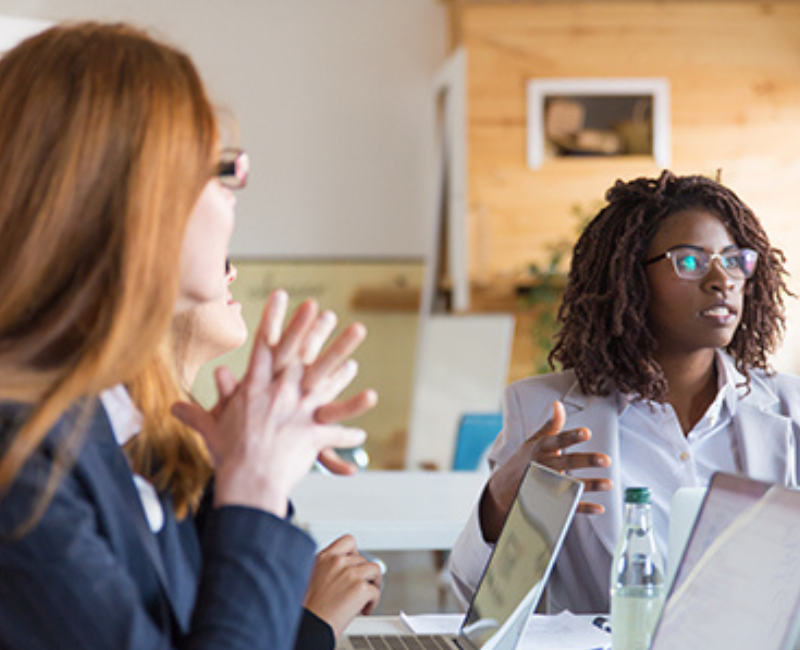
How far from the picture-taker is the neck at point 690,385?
223 cm

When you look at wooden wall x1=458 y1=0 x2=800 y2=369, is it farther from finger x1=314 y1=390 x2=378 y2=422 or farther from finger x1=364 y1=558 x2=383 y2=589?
finger x1=314 y1=390 x2=378 y2=422

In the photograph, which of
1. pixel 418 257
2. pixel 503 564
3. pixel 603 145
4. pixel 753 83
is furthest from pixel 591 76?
pixel 503 564

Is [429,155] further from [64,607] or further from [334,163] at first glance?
[64,607]

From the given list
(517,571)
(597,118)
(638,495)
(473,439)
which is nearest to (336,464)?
(517,571)

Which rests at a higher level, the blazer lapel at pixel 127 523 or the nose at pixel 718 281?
the nose at pixel 718 281

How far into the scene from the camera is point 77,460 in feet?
3.69

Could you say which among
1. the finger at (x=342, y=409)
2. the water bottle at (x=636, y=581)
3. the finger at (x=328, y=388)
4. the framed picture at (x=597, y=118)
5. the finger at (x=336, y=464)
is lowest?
the water bottle at (x=636, y=581)

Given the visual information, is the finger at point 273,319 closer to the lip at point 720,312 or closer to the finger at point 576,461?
the finger at point 576,461

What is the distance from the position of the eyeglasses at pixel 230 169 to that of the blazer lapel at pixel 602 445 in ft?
3.54

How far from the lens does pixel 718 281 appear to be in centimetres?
216

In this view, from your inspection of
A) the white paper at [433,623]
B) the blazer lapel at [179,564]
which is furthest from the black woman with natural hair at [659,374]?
the blazer lapel at [179,564]

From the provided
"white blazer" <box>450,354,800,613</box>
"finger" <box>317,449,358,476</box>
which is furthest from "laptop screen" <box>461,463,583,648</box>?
"white blazer" <box>450,354,800,613</box>

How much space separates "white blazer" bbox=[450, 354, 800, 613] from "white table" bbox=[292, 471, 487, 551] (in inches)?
22.7

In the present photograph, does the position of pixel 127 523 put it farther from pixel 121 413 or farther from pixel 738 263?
pixel 738 263
